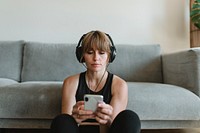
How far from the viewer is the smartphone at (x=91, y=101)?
859mm

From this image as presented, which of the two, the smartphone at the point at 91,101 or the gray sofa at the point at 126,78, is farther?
the gray sofa at the point at 126,78

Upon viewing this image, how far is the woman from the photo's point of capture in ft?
2.81

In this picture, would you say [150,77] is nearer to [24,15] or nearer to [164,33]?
[164,33]

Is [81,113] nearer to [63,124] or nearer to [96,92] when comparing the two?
[63,124]

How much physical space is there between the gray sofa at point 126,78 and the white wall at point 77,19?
0.23 metres

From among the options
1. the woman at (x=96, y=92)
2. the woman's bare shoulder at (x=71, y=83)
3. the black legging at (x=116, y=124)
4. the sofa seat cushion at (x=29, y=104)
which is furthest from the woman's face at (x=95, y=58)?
the sofa seat cushion at (x=29, y=104)

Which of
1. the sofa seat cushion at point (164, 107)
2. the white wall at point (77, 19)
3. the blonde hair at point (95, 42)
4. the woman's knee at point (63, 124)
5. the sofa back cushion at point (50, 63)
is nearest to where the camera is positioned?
the woman's knee at point (63, 124)

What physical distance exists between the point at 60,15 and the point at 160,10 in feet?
3.06

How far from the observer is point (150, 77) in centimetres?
182

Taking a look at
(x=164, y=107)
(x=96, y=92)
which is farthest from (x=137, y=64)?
(x=96, y=92)

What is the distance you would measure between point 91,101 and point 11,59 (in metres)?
1.24

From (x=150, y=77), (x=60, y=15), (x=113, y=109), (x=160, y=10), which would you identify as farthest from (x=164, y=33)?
(x=113, y=109)

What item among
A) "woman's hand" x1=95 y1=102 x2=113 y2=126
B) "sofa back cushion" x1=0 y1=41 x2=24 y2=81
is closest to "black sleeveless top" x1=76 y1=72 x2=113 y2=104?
"woman's hand" x1=95 y1=102 x2=113 y2=126

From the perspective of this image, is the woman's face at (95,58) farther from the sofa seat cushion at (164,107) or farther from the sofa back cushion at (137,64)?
the sofa back cushion at (137,64)
